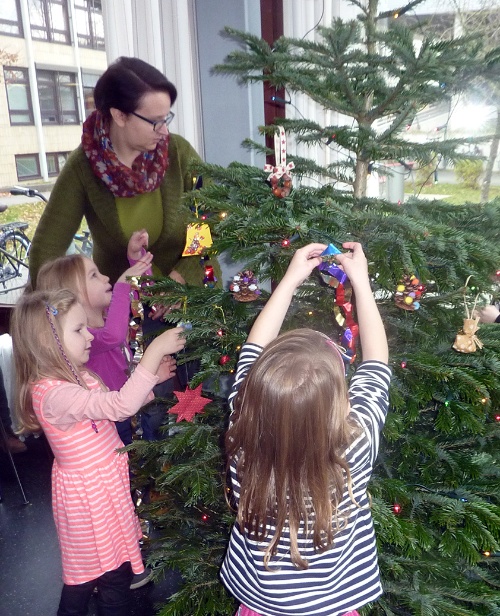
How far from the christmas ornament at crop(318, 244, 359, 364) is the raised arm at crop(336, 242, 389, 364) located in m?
0.02

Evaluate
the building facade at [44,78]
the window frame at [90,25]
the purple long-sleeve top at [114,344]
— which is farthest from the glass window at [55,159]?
the purple long-sleeve top at [114,344]

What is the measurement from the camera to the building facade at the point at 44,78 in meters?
2.79

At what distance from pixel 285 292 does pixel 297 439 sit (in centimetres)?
30

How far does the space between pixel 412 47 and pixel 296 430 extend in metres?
0.77

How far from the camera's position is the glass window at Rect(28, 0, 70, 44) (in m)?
2.80

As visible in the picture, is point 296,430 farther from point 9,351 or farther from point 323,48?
point 9,351

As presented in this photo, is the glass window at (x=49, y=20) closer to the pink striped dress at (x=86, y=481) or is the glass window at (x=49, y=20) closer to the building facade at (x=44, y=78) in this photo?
the building facade at (x=44, y=78)

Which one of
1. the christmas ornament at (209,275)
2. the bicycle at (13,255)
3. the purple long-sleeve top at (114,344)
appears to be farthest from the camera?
the bicycle at (13,255)

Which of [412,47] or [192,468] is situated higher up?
[412,47]

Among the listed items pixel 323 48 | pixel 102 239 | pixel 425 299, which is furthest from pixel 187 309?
pixel 102 239

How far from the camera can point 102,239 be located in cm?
203

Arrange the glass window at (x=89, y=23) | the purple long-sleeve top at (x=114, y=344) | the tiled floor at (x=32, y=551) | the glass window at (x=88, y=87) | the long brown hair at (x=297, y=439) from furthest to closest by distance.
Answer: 1. the glass window at (x=88, y=87)
2. the glass window at (x=89, y=23)
3. the tiled floor at (x=32, y=551)
4. the purple long-sleeve top at (x=114, y=344)
5. the long brown hair at (x=297, y=439)

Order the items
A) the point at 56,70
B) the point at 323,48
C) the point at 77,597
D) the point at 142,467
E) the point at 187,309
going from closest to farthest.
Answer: the point at 323,48, the point at 187,309, the point at 142,467, the point at 77,597, the point at 56,70

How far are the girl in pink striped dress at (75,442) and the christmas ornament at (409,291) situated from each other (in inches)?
30.2
